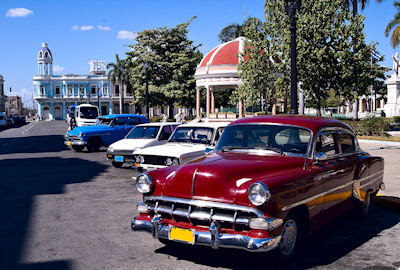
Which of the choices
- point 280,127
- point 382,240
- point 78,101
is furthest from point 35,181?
point 78,101

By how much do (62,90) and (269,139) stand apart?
106m

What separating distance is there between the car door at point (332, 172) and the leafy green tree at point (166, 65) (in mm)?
41506

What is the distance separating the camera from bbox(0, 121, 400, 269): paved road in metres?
5.40

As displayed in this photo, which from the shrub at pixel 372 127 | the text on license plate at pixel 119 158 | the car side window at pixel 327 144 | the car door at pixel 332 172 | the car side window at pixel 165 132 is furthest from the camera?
the shrub at pixel 372 127

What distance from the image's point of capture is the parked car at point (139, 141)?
13.9 m

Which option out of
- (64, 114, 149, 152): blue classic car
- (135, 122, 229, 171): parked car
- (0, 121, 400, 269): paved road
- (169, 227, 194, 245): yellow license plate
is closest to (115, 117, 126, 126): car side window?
(64, 114, 149, 152): blue classic car

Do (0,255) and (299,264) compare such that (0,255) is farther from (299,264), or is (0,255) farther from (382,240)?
(382,240)

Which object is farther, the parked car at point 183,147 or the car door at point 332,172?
the parked car at point 183,147

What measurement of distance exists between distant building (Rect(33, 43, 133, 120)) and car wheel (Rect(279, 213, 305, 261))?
102 metres

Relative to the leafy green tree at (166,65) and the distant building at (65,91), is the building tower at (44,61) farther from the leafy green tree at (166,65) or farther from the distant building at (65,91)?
the leafy green tree at (166,65)

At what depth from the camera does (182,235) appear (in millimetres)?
5059

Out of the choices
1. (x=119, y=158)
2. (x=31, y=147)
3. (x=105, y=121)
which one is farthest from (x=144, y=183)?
(x=31, y=147)

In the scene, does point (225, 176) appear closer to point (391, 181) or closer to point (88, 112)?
point (391, 181)

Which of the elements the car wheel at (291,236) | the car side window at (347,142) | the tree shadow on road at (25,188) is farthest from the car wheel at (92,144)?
the car wheel at (291,236)
